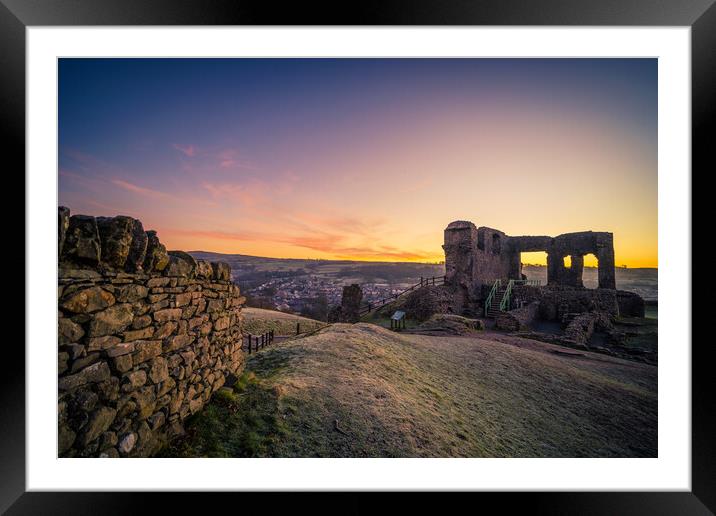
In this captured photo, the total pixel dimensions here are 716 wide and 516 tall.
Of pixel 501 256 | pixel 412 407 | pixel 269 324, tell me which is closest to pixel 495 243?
pixel 501 256

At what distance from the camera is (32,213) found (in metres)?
3.18

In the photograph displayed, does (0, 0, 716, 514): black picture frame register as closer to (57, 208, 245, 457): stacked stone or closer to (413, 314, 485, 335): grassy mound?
(57, 208, 245, 457): stacked stone

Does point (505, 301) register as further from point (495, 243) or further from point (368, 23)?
point (368, 23)

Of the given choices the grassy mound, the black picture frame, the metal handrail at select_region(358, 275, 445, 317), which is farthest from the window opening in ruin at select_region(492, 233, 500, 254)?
the black picture frame

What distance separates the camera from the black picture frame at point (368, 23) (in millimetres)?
2922

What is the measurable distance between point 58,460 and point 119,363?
29.8 inches

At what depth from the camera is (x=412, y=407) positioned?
4.84 m

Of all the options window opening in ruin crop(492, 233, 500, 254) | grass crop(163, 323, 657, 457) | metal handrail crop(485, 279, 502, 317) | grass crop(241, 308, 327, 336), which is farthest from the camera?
window opening in ruin crop(492, 233, 500, 254)

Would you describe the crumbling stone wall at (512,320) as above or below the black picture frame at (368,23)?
below

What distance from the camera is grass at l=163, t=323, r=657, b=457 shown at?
3.71 meters

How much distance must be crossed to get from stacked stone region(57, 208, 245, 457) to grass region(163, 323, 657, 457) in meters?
0.53

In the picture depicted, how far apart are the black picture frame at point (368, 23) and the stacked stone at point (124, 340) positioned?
2.78 ft

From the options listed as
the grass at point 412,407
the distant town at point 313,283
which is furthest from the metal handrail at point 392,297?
the grass at point 412,407

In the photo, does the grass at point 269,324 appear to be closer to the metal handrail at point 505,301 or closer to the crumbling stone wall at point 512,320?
the crumbling stone wall at point 512,320
